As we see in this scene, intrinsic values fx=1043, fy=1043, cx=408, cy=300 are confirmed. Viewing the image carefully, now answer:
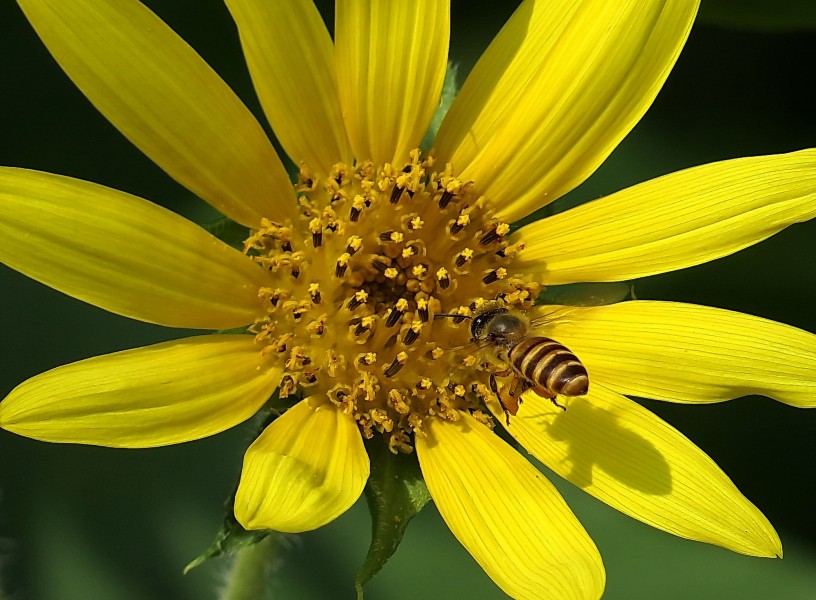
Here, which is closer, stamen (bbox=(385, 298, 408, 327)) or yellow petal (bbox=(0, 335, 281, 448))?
yellow petal (bbox=(0, 335, 281, 448))

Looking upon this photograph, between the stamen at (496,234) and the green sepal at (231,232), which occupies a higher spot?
the green sepal at (231,232)

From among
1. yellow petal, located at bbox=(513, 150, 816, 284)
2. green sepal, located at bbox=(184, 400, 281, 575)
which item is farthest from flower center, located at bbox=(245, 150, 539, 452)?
green sepal, located at bbox=(184, 400, 281, 575)

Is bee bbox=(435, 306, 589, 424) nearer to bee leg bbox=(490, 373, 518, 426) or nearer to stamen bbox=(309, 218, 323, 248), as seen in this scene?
bee leg bbox=(490, 373, 518, 426)

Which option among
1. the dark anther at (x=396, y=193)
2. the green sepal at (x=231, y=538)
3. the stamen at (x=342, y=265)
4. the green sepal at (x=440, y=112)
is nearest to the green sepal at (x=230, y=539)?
the green sepal at (x=231, y=538)

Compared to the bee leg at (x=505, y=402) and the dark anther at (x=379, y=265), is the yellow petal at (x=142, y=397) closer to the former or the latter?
the dark anther at (x=379, y=265)

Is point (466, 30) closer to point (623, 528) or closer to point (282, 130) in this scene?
point (282, 130)

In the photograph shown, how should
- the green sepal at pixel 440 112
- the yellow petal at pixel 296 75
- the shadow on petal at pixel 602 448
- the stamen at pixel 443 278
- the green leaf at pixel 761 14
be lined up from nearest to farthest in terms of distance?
the yellow petal at pixel 296 75 < the shadow on petal at pixel 602 448 < the stamen at pixel 443 278 < the green sepal at pixel 440 112 < the green leaf at pixel 761 14

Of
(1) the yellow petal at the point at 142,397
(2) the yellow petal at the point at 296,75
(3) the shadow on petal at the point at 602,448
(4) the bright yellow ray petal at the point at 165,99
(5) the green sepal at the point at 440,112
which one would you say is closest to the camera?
(1) the yellow petal at the point at 142,397
